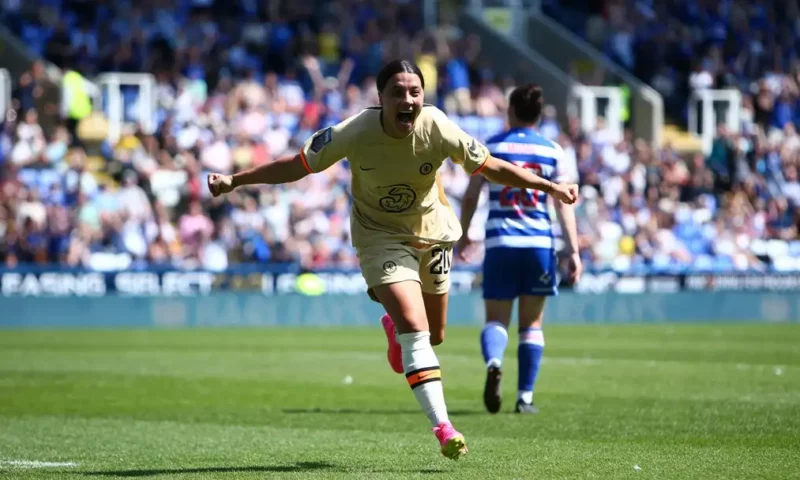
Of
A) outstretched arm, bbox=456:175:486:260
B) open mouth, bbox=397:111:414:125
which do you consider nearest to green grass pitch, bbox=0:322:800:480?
outstretched arm, bbox=456:175:486:260

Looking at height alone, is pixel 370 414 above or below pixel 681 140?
below

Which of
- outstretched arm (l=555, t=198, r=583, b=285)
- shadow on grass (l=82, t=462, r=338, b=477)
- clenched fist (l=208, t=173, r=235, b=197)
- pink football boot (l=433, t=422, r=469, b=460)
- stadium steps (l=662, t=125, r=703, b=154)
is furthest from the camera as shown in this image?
stadium steps (l=662, t=125, r=703, b=154)

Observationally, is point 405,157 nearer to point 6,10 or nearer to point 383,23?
point 6,10

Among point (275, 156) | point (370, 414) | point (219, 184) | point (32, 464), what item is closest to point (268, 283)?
point (275, 156)

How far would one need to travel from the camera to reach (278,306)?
25562mm

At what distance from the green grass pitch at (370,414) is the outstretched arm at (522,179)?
1518 mm

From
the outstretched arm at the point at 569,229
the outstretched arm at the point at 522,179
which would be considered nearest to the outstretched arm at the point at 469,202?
the outstretched arm at the point at 569,229

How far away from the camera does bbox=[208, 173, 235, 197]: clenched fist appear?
7.82 meters

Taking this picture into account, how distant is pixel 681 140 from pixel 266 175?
93.8ft

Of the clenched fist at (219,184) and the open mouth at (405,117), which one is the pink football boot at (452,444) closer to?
the open mouth at (405,117)

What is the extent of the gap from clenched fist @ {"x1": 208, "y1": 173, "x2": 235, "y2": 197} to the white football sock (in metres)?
1.28

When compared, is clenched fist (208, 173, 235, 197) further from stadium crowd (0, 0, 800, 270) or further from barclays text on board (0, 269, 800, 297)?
stadium crowd (0, 0, 800, 270)

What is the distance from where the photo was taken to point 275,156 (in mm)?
28078

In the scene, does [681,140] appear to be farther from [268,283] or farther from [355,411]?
[355,411]
